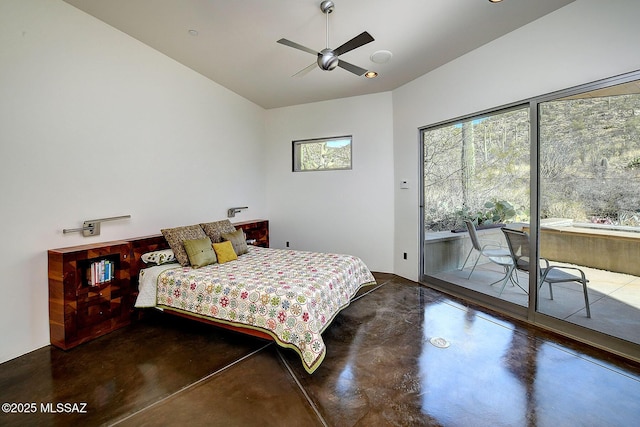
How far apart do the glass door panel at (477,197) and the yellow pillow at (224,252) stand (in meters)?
2.90

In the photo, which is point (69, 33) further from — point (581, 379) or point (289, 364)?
point (581, 379)

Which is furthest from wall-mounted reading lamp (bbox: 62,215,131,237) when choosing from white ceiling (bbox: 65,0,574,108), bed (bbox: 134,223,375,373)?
white ceiling (bbox: 65,0,574,108)

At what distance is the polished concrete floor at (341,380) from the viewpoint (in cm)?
167

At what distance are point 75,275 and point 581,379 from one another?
4.26 metres

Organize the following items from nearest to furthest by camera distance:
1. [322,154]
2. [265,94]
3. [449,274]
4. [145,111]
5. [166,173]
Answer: [145,111] < [166,173] < [449,274] < [265,94] < [322,154]

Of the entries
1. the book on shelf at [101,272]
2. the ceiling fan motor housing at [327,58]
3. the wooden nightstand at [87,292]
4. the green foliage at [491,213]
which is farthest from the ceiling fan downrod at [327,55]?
the book on shelf at [101,272]

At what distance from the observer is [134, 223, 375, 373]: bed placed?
7.05ft

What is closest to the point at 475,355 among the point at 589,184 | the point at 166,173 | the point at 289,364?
the point at 289,364

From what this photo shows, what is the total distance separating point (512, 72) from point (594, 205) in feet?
5.29

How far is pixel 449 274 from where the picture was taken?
391 cm

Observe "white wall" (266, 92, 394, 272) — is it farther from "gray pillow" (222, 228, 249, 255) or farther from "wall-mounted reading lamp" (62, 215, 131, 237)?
"wall-mounted reading lamp" (62, 215, 131, 237)

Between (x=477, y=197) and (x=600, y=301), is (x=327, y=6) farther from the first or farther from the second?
(x=600, y=301)

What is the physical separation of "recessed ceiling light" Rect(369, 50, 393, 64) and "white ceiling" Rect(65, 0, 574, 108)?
0.07m

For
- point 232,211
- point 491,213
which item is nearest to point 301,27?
point 232,211
